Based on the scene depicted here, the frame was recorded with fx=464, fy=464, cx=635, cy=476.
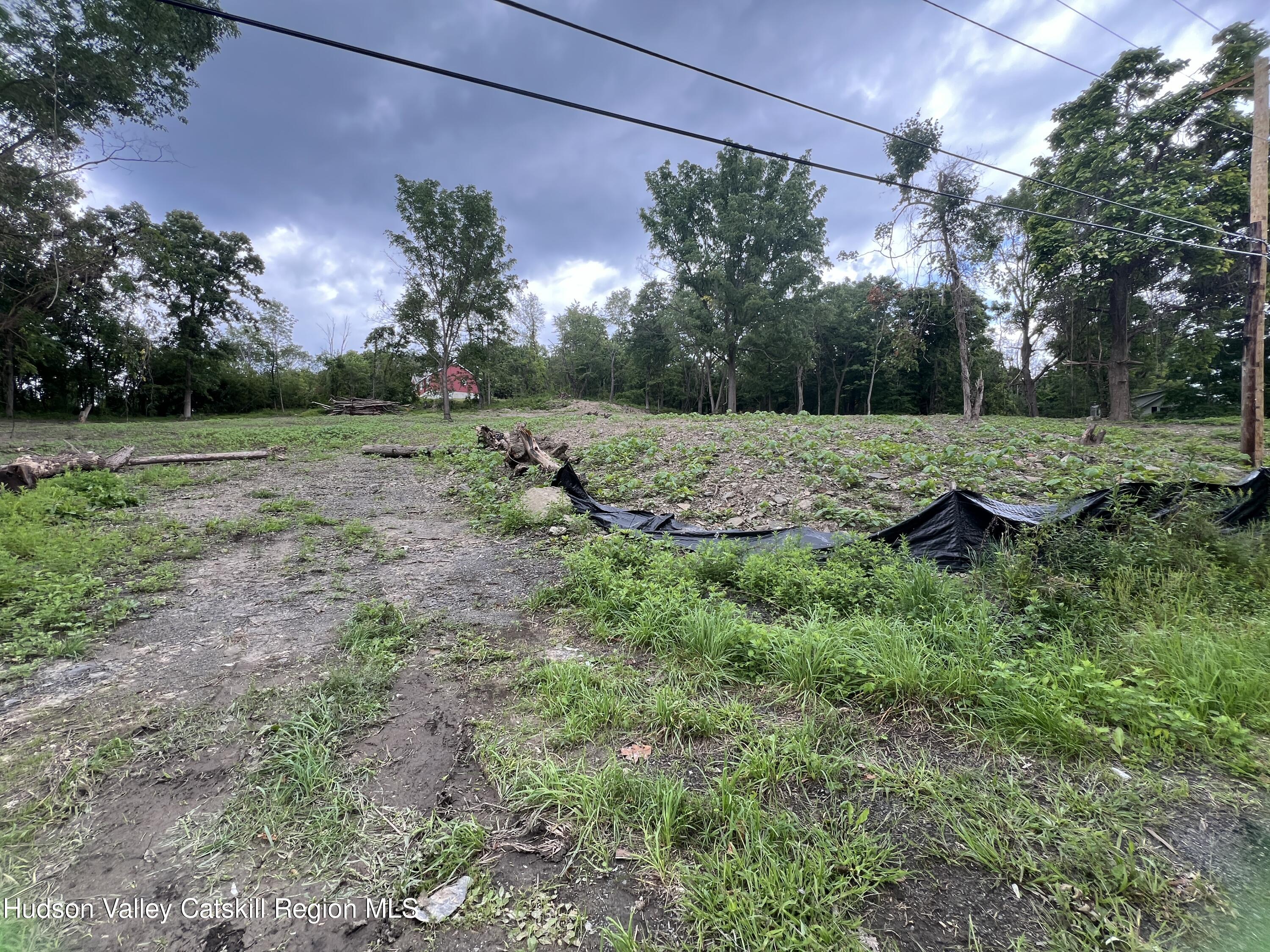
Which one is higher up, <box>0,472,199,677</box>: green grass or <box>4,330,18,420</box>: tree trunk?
<box>4,330,18,420</box>: tree trunk

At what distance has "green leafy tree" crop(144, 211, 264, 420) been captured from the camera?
25.0 metres

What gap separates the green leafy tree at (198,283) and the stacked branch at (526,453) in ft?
84.0

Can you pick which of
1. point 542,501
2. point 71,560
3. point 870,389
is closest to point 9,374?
point 71,560

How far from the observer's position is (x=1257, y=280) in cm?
700

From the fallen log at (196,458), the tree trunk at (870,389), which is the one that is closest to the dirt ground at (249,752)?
the fallen log at (196,458)

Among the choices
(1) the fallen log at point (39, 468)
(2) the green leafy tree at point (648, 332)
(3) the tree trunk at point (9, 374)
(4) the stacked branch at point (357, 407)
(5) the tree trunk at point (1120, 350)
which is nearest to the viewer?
(1) the fallen log at point (39, 468)

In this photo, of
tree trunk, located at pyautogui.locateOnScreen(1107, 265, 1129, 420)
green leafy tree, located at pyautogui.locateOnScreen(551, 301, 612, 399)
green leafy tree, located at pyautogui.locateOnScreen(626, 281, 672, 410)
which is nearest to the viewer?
tree trunk, located at pyautogui.locateOnScreen(1107, 265, 1129, 420)

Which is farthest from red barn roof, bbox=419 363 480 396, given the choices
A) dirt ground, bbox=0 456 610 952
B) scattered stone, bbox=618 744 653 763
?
scattered stone, bbox=618 744 653 763

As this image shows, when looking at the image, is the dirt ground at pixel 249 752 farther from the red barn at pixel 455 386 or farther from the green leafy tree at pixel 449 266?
the red barn at pixel 455 386

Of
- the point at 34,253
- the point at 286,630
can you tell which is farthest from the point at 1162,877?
the point at 34,253

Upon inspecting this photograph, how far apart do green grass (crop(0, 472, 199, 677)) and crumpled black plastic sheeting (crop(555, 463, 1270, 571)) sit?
13.7 ft

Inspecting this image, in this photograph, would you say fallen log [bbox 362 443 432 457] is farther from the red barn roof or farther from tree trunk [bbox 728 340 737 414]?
tree trunk [bbox 728 340 737 414]

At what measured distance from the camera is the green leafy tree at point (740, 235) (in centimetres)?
2475

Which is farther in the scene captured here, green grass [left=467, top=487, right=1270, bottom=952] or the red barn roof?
the red barn roof
